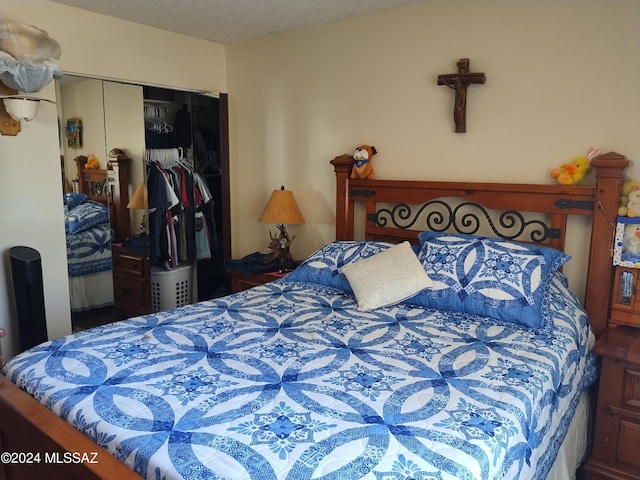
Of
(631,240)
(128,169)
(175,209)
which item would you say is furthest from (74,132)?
(631,240)

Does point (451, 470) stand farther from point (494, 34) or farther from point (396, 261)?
point (494, 34)

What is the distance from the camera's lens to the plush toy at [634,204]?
2191 mm

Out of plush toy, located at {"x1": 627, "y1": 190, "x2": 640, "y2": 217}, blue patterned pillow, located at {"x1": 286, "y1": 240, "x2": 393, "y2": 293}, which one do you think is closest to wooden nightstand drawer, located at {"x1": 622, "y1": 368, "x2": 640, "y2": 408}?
plush toy, located at {"x1": 627, "y1": 190, "x2": 640, "y2": 217}

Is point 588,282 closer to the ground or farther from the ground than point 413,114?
closer to the ground

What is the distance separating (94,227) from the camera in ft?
10.5

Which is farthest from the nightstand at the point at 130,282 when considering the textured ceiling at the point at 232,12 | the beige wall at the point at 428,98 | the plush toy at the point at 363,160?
the plush toy at the point at 363,160

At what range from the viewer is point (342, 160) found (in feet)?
10.2

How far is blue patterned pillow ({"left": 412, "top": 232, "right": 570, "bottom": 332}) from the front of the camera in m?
2.08

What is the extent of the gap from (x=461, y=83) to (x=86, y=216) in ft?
7.75

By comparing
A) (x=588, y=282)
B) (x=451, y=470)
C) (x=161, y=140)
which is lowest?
(x=451, y=470)

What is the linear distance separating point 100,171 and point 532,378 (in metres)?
2.72

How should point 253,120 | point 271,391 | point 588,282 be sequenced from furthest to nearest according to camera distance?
point 253,120 → point 588,282 → point 271,391

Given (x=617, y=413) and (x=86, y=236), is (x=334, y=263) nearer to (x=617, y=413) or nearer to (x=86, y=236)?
(x=617, y=413)

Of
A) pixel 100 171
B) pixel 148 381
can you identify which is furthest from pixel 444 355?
pixel 100 171
